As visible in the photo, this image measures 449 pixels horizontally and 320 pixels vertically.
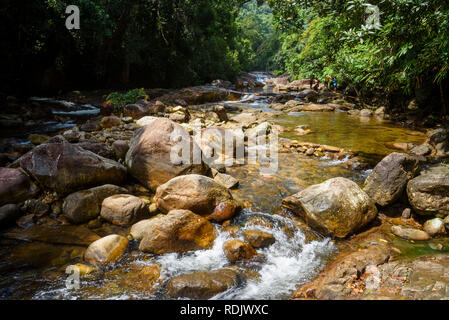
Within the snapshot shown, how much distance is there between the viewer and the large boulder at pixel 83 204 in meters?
3.56

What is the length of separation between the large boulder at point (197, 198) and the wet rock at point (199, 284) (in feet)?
3.70

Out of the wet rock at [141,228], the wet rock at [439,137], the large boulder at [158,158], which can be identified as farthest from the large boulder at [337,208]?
→ the wet rock at [439,137]

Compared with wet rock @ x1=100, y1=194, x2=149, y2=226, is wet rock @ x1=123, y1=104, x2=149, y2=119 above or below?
above

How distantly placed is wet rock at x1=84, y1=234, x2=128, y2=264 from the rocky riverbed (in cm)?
1

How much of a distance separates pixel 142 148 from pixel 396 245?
162 inches

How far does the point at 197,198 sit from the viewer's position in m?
3.67

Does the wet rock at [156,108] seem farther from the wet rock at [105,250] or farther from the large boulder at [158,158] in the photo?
the wet rock at [105,250]

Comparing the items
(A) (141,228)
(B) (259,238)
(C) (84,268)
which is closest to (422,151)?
(B) (259,238)

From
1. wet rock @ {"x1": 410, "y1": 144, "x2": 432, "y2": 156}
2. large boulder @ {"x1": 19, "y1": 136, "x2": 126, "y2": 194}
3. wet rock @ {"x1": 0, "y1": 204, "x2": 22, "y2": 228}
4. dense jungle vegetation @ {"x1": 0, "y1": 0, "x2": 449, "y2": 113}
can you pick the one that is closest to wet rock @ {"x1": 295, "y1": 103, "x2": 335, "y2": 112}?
dense jungle vegetation @ {"x1": 0, "y1": 0, "x2": 449, "y2": 113}

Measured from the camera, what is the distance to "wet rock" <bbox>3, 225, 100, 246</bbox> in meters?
3.22

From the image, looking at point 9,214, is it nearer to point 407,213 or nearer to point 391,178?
point 391,178

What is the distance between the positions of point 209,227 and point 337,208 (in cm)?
178

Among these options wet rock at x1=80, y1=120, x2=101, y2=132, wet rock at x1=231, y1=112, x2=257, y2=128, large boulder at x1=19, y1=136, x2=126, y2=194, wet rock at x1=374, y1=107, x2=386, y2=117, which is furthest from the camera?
wet rock at x1=374, y1=107, x2=386, y2=117

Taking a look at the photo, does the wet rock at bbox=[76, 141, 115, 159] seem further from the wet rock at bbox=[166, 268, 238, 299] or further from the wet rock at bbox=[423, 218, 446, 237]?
the wet rock at bbox=[423, 218, 446, 237]
